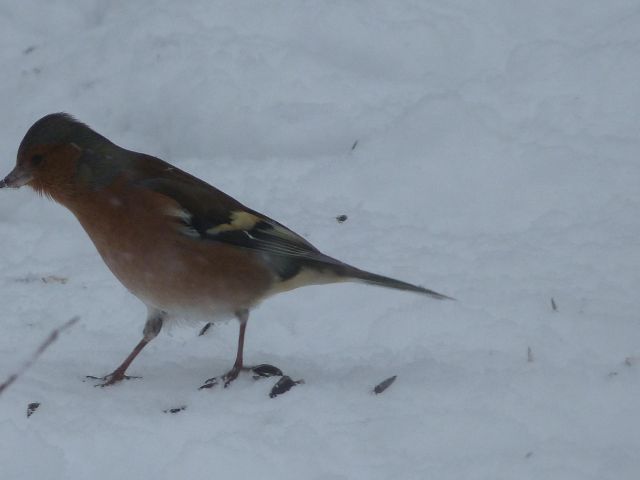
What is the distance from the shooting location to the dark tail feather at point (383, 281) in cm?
439

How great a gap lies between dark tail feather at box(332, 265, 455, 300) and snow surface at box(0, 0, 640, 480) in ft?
0.82

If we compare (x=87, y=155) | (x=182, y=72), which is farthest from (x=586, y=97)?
(x=87, y=155)

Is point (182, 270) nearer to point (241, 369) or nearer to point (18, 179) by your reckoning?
point (241, 369)

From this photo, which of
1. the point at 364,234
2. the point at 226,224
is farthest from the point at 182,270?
the point at 364,234

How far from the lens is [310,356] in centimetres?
461

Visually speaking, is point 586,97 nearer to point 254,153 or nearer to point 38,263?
point 254,153

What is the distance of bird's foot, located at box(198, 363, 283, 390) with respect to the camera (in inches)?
166

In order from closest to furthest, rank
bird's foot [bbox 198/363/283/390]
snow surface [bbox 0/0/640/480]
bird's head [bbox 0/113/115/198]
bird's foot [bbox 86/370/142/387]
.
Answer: snow surface [bbox 0/0/640/480] < bird's foot [bbox 198/363/283/390] < bird's foot [bbox 86/370/142/387] < bird's head [bbox 0/113/115/198]

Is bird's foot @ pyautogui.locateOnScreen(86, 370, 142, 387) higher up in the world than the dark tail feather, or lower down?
lower down

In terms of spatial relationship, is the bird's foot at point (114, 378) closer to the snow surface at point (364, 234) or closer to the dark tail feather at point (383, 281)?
the snow surface at point (364, 234)

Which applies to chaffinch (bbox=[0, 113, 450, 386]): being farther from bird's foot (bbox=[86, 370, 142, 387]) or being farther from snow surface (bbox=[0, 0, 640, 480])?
snow surface (bbox=[0, 0, 640, 480])

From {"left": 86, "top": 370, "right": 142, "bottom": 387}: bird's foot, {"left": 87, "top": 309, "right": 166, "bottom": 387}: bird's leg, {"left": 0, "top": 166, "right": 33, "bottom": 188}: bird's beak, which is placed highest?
{"left": 0, "top": 166, "right": 33, "bottom": 188}: bird's beak

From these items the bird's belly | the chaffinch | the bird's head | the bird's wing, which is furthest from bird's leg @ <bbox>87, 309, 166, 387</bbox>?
the bird's head

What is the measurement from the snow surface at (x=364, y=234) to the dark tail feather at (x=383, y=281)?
25cm
